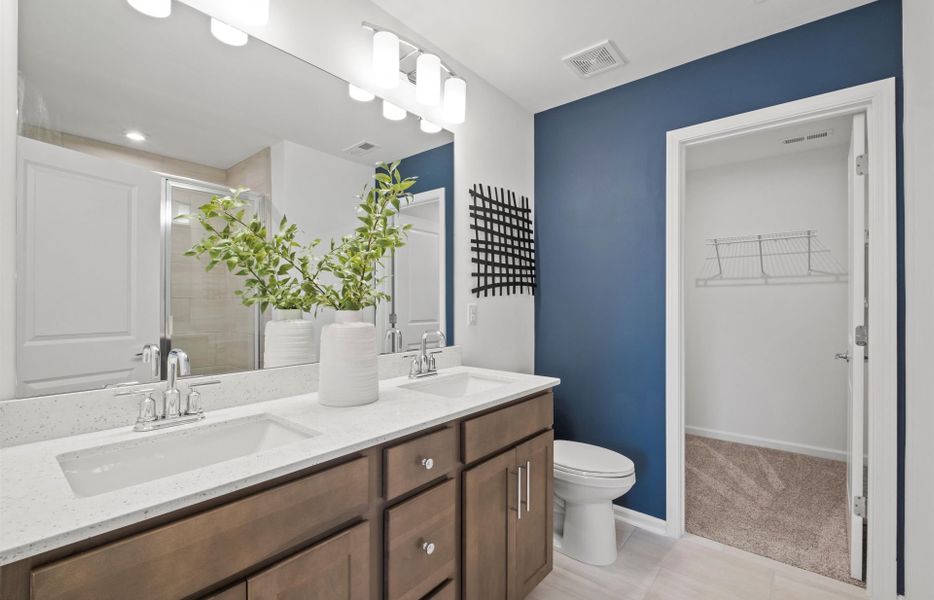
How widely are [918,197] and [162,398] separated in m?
2.46

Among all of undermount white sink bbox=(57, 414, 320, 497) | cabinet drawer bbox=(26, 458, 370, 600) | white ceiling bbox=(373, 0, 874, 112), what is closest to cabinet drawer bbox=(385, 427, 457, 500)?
cabinet drawer bbox=(26, 458, 370, 600)

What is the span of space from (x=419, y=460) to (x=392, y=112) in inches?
57.8

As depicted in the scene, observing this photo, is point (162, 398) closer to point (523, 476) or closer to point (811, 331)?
point (523, 476)

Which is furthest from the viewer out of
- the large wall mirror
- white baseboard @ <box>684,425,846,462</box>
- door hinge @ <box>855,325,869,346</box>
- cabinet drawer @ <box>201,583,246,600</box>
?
white baseboard @ <box>684,425,846,462</box>

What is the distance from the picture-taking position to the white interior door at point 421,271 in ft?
6.36

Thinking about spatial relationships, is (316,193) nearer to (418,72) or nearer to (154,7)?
(154,7)

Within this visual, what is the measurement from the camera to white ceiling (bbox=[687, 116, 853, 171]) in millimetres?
2729

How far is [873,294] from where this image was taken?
1.73 meters

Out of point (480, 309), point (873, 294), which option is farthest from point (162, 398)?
point (873, 294)

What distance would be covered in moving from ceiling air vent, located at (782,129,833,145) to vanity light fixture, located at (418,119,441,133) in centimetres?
254

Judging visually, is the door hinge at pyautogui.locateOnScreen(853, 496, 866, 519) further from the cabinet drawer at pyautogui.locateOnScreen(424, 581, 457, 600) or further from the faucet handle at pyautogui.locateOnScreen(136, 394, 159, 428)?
the faucet handle at pyautogui.locateOnScreen(136, 394, 159, 428)

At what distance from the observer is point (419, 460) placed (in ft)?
3.85

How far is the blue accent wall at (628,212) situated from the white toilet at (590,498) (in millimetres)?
400

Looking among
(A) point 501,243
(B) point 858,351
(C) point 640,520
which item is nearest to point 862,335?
(B) point 858,351
